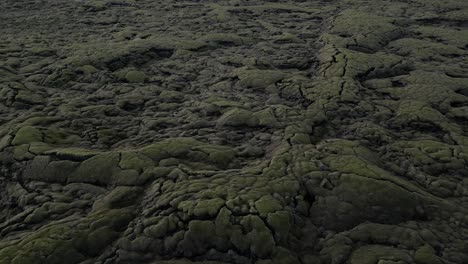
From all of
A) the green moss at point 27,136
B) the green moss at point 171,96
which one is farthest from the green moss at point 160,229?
the green moss at point 171,96

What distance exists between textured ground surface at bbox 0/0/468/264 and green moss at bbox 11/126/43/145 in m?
0.02

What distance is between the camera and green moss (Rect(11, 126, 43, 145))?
349 centimetres

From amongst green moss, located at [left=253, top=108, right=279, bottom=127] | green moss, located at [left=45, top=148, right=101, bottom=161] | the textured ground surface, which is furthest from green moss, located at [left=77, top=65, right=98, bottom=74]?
green moss, located at [left=253, top=108, right=279, bottom=127]

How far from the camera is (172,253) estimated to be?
2.42 m

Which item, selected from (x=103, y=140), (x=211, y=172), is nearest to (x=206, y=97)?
(x=103, y=140)

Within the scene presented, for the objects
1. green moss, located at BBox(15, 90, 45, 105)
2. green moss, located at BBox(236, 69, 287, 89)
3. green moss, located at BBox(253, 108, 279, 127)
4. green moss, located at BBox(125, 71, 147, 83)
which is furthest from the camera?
green moss, located at BBox(125, 71, 147, 83)

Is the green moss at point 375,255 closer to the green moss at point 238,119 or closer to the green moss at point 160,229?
the green moss at point 160,229

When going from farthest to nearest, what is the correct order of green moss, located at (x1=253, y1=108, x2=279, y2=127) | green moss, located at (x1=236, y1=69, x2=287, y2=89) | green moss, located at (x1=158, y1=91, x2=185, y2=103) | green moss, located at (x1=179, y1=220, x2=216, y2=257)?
green moss, located at (x1=236, y1=69, x2=287, y2=89) < green moss, located at (x1=158, y1=91, x2=185, y2=103) < green moss, located at (x1=253, y1=108, x2=279, y2=127) < green moss, located at (x1=179, y1=220, x2=216, y2=257)

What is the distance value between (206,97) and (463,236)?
115 inches

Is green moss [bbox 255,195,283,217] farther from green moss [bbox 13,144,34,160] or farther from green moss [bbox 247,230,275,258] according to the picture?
green moss [bbox 13,144,34,160]

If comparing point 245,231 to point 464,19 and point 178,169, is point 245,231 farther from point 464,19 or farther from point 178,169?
point 464,19

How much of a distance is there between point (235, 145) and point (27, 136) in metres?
1.97

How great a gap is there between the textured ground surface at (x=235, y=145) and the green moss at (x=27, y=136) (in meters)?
0.02

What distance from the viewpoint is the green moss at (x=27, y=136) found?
3.49 meters
